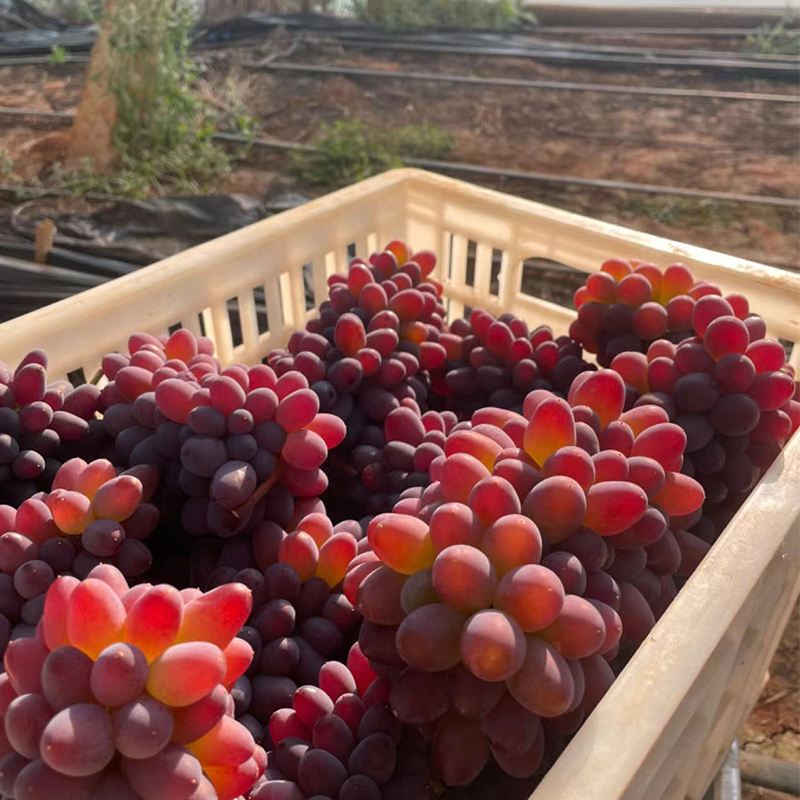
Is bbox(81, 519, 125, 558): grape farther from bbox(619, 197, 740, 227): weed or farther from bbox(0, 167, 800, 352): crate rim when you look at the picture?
bbox(619, 197, 740, 227): weed

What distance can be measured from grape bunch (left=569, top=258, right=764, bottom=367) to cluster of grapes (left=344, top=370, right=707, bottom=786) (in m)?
0.31

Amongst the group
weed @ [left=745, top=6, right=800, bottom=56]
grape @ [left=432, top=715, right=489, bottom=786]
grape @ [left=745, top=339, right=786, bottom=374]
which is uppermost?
grape @ [left=745, top=339, right=786, bottom=374]

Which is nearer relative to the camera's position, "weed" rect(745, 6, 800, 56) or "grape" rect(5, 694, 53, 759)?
"grape" rect(5, 694, 53, 759)

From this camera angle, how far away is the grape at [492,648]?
1.44 ft

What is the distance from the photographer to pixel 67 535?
2.08 feet

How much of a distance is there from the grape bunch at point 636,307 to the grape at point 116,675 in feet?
2.13

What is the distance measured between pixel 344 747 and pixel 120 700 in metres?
0.19


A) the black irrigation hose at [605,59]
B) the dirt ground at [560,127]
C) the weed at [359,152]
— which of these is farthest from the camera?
the black irrigation hose at [605,59]

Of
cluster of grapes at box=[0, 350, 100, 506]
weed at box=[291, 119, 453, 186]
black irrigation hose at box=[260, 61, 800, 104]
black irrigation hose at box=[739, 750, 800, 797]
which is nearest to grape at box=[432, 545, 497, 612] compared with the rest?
cluster of grapes at box=[0, 350, 100, 506]

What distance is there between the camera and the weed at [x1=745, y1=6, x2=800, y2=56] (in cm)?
523

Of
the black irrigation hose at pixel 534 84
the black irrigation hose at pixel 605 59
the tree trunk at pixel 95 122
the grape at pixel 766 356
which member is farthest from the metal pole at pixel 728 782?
the black irrigation hose at pixel 605 59

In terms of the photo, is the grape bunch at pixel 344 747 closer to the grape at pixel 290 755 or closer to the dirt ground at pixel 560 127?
the grape at pixel 290 755

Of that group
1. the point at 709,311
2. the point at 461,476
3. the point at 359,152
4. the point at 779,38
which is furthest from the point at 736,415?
the point at 779,38

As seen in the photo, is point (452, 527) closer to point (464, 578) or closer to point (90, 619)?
point (464, 578)
